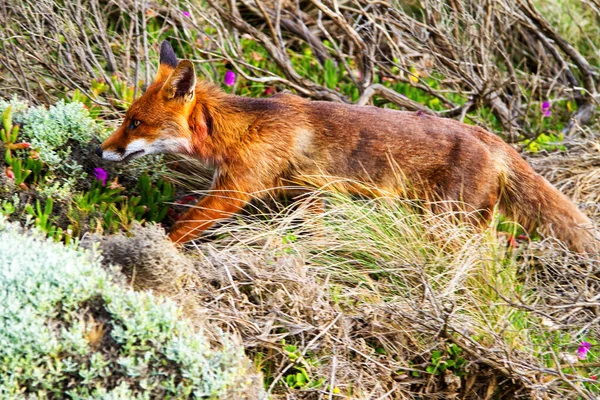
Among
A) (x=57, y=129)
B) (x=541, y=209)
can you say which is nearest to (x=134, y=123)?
(x=57, y=129)

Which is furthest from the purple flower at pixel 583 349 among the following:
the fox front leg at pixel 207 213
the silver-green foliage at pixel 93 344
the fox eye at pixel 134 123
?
the fox eye at pixel 134 123

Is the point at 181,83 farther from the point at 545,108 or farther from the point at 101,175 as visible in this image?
the point at 545,108

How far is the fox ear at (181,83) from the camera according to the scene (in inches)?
196

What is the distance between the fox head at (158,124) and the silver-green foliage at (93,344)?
151 centimetres

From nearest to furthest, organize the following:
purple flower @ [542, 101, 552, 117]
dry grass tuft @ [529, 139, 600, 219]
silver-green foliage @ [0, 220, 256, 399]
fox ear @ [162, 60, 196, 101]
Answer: silver-green foliage @ [0, 220, 256, 399], fox ear @ [162, 60, 196, 101], dry grass tuft @ [529, 139, 600, 219], purple flower @ [542, 101, 552, 117]

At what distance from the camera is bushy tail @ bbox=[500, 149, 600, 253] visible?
546 cm

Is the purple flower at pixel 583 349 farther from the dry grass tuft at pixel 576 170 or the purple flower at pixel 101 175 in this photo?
the purple flower at pixel 101 175

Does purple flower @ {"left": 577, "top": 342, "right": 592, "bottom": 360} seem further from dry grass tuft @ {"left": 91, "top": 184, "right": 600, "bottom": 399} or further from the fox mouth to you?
the fox mouth

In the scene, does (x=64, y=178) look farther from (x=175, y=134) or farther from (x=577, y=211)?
(x=577, y=211)

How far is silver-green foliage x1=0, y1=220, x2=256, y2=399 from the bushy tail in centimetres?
277

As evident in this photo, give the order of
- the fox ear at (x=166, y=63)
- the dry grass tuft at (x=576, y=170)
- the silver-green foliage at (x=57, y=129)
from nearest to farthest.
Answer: the silver-green foliage at (x=57, y=129), the fox ear at (x=166, y=63), the dry grass tuft at (x=576, y=170)

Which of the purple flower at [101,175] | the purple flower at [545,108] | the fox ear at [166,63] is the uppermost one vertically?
the fox ear at [166,63]

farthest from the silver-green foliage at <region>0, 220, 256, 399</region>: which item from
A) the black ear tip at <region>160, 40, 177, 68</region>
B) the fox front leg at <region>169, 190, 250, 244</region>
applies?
the black ear tip at <region>160, 40, 177, 68</region>

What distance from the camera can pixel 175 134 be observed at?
16.9ft
